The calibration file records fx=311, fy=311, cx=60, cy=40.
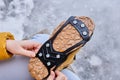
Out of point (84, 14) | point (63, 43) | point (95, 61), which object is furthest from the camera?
point (84, 14)

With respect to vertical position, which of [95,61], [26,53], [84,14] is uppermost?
[26,53]

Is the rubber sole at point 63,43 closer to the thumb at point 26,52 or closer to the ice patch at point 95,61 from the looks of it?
the thumb at point 26,52

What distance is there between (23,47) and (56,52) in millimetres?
114

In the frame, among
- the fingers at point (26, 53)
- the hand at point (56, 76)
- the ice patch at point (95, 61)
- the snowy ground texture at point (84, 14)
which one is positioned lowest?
the ice patch at point (95, 61)

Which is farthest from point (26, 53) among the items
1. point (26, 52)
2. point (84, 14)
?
point (84, 14)

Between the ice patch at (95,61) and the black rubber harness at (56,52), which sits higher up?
the black rubber harness at (56,52)

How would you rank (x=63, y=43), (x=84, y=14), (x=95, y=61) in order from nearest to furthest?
(x=63, y=43)
(x=95, y=61)
(x=84, y=14)

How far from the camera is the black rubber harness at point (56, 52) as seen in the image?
2.69 feet

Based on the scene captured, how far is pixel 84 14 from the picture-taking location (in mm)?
1674

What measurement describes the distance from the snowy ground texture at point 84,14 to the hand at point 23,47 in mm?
650

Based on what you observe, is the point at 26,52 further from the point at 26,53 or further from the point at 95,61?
the point at 95,61

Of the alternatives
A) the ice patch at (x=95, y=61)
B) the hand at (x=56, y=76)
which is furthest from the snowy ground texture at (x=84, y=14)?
the hand at (x=56, y=76)

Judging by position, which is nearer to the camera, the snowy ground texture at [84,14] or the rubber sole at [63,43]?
the rubber sole at [63,43]

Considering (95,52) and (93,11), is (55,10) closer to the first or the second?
(93,11)
